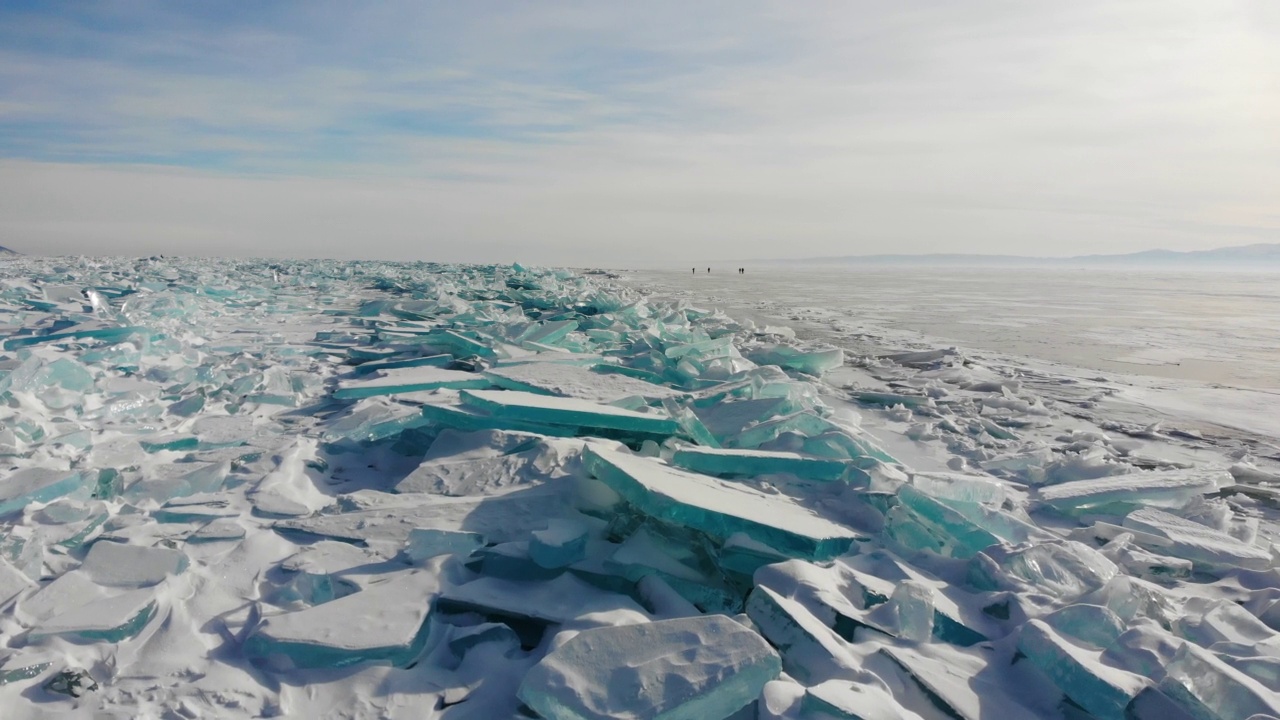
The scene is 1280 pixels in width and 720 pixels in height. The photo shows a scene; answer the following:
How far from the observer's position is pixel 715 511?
1916 millimetres

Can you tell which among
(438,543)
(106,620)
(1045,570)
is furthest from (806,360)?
(106,620)

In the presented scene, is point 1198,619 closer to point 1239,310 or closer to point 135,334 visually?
point 135,334

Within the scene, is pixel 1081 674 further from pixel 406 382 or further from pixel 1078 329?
pixel 1078 329

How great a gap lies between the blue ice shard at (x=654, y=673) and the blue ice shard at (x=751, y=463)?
1081 millimetres

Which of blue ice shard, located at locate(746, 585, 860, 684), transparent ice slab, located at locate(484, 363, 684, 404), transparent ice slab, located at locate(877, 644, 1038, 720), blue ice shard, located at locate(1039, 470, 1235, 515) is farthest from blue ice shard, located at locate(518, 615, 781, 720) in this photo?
transparent ice slab, located at locate(484, 363, 684, 404)

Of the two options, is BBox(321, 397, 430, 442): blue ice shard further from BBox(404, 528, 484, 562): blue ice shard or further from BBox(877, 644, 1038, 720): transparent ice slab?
BBox(877, 644, 1038, 720): transparent ice slab

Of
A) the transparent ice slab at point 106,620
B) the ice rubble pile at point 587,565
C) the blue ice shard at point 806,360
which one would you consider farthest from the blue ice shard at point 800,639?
the blue ice shard at point 806,360

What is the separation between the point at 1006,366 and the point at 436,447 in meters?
5.12

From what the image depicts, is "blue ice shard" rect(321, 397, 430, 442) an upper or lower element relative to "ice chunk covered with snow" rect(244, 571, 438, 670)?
upper

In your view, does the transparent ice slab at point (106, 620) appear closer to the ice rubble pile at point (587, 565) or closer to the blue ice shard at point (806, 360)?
the ice rubble pile at point (587, 565)

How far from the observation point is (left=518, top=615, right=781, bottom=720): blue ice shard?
1.31m

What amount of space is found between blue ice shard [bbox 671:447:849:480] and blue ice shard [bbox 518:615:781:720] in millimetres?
1081

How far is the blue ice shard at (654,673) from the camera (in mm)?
1312

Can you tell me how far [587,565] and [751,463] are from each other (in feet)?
2.94
